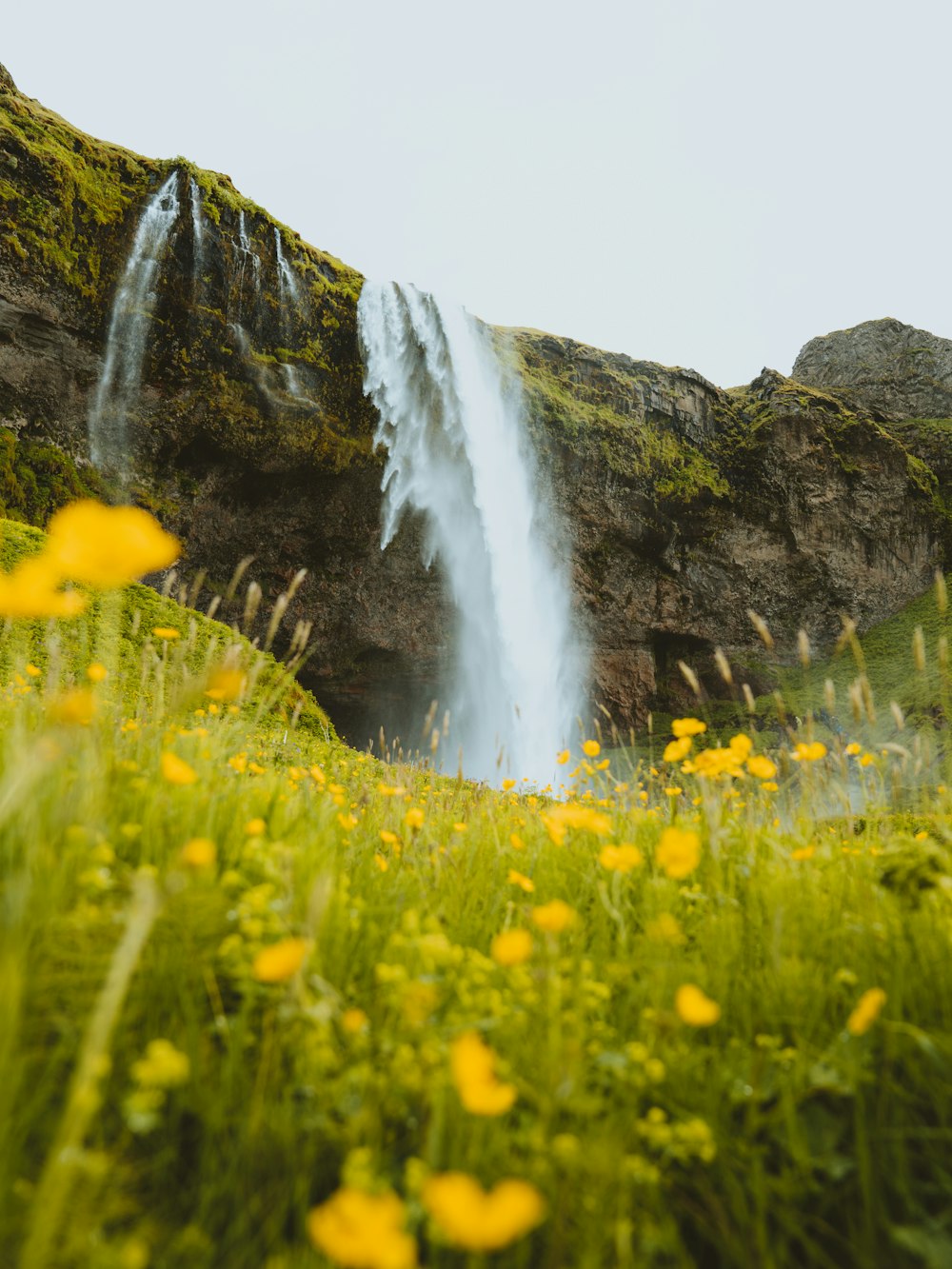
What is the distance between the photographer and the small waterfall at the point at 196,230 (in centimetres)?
1638

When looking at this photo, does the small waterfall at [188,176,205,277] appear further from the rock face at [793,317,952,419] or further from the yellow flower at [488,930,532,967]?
the rock face at [793,317,952,419]

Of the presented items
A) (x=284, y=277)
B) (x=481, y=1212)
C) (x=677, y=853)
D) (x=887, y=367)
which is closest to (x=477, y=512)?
(x=284, y=277)

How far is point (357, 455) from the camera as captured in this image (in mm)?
19469

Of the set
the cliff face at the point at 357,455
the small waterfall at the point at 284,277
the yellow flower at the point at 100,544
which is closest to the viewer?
the yellow flower at the point at 100,544

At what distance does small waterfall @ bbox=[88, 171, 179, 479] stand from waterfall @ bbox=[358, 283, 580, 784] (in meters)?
5.17

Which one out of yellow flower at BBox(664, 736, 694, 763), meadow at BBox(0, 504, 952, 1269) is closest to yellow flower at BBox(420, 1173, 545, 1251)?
meadow at BBox(0, 504, 952, 1269)

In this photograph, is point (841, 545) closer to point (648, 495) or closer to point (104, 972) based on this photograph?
point (648, 495)

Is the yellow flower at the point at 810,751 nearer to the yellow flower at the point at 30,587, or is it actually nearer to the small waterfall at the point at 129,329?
the yellow flower at the point at 30,587

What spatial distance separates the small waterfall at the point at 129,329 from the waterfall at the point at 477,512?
517 centimetres

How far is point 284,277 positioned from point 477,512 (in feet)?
27.3

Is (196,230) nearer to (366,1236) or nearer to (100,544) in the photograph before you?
(100,544)

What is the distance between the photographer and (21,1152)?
833 mm

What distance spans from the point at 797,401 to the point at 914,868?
29.7m

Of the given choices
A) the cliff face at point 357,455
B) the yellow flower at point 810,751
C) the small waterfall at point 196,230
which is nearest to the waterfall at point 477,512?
the cliff face at point 357,455
